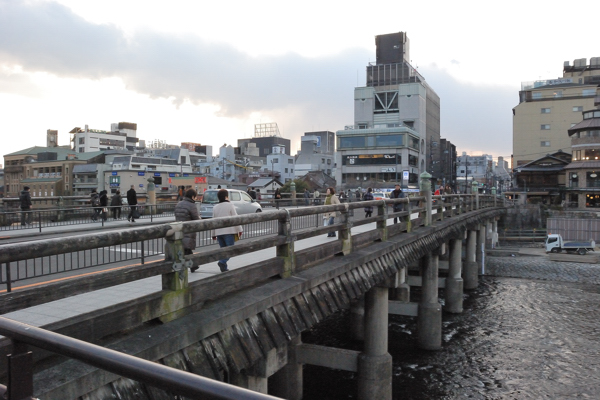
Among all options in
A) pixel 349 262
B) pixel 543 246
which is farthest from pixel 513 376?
pixel 543 246

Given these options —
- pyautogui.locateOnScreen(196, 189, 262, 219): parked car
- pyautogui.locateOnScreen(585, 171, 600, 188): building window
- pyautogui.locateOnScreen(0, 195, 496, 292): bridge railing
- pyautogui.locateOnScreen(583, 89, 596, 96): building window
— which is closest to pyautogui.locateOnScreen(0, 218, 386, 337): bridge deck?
pyautogui.locateOnScreen(0, 195, 496, 292): bridge railing

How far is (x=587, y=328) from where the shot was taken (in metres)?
21.2

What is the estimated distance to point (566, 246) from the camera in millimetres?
44406

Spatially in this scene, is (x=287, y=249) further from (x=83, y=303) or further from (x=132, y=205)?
(x=132, y=205)

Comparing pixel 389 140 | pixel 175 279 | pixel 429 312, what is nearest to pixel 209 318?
pixel 175 279

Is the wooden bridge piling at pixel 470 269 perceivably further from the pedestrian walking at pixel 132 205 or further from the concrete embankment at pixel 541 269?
the pedestrian walking at pixel 132 205

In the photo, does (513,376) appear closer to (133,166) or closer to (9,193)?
(133,166)

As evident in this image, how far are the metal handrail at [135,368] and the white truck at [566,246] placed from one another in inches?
1960

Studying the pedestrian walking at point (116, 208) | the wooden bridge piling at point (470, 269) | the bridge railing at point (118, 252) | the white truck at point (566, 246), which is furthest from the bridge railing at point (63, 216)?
the white truck at point (566, 246)

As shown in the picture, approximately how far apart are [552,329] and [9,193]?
9421cm

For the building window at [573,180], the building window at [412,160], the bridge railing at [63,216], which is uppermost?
the building window at [412,160]

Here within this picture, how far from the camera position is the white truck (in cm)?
4384

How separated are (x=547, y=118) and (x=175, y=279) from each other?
96.5 m

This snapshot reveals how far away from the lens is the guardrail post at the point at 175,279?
4.86m
